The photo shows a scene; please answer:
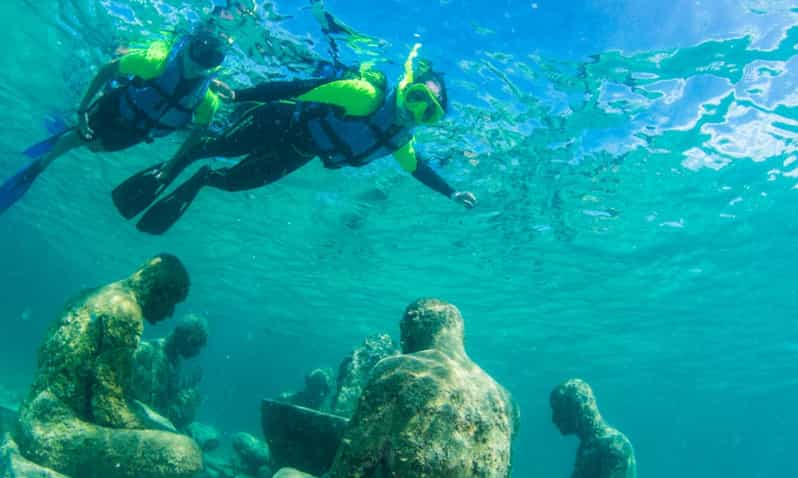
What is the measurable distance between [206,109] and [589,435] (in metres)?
8.05

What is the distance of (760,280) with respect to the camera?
2194 centimetres

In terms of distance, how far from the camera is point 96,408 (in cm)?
389

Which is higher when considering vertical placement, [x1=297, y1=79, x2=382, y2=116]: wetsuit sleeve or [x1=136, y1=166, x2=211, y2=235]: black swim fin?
[x1=297, y1=79, x2=382, y2=116]: wetsuit sleeve

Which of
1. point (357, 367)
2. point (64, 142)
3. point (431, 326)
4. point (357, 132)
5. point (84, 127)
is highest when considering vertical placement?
point (357, 132)

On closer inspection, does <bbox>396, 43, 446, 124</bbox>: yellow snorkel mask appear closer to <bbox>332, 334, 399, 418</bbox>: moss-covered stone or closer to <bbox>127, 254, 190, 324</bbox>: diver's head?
<bbox>127, 254, 190, 324</bbox>: diver's head

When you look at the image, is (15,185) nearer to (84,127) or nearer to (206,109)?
(84,127)

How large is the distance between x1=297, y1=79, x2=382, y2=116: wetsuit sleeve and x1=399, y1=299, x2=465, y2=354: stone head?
3184 millimetres

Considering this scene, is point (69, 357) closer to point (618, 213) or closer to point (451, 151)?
point (451, 151)

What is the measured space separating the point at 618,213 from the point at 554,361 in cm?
3236

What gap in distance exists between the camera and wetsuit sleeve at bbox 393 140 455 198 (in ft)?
24.0

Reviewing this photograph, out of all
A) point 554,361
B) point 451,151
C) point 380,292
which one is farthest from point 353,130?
point 554,361

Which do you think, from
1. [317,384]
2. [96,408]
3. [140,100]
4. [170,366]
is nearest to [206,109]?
[140,100]

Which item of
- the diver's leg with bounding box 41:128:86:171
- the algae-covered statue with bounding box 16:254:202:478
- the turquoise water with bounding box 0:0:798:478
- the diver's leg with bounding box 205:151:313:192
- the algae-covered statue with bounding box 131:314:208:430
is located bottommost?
the algae-covered statue with bounding box 16:254:202:478

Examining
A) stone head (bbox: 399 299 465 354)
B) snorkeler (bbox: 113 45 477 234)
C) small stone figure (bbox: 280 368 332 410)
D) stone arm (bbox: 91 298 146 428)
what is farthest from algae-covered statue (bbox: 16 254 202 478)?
small stone figure (bbox: 280 368 332 410)
